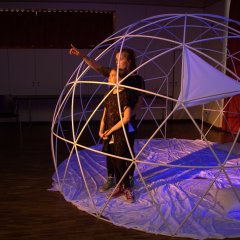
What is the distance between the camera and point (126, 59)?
340 cm

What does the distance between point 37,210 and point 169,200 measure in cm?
140

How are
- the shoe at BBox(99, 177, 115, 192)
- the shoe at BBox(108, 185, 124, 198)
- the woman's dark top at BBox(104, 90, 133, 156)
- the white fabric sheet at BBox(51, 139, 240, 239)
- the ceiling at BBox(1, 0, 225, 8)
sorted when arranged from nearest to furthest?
the white fabric sheet at BBox(51, 139, 240, 239)
the woman's dark top at BBox(104, 90, 133, 156)
the shoe at BBox(108, 185, 124, 198)
the shoe at BBox(99, 177, 115, 192)
the ceiling at BBox(1, 0, 225, 8)

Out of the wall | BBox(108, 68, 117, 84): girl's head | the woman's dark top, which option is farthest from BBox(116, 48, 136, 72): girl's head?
the wall

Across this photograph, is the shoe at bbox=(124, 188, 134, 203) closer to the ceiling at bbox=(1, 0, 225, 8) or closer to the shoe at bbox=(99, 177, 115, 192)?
the shoe at bbox=(99, 177, 115, 192)

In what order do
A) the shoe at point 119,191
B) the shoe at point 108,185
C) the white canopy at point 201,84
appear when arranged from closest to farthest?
1. the white canopy at point 201,84
2. the shoe at point 119,191
3. the shoe at point 108,185

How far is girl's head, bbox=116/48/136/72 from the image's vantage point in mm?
3379

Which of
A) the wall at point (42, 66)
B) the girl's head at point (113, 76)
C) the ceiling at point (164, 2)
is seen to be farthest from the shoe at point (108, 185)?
the ceiling at point (164, 2)

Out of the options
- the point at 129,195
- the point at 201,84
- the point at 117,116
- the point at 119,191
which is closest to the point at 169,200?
the point at 129,195

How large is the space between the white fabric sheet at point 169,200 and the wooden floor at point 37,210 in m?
0.13

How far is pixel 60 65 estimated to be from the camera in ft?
27.3

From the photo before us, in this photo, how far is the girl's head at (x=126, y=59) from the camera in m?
3.38

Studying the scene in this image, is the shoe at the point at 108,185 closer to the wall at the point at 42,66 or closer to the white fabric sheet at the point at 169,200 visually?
the white fabric sheet at the point at 169,200

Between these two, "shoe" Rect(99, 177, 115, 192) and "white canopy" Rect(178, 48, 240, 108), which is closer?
"white canopy" Rect(178, 48, 240, 108)

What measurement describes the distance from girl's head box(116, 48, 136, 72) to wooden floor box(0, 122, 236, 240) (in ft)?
5.16
